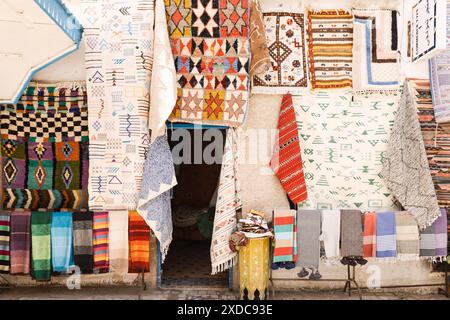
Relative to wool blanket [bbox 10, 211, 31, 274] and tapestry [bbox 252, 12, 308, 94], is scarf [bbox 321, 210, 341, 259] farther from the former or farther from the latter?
wool blanket [bbox 10, 211, 31, 274]

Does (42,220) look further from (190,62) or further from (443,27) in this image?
(443,27)

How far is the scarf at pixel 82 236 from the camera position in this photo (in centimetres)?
489

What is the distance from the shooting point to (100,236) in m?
4.92

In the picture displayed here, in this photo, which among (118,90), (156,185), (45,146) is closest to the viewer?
(156,185)

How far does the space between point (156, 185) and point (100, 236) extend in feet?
3.04

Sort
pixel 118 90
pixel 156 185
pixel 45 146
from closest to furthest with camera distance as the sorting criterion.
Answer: pixel 156 185 → pixel 118 90 → pixel 45 146

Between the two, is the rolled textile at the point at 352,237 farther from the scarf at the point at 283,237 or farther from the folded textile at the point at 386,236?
the scarf at the point at 283,237

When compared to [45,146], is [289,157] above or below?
below

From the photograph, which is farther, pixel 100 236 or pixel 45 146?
pixel 45 146

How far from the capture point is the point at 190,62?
488 cm

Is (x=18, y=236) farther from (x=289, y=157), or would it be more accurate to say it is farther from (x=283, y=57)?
(x=283, y=57)

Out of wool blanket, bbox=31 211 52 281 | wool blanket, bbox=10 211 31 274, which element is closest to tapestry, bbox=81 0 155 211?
wool blanket, bbox=31 211 52 281

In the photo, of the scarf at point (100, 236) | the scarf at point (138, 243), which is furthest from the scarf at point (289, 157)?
the scarf at point (100, 236)

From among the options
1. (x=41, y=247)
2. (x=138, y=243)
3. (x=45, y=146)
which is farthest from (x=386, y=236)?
(x=45, y=146)
